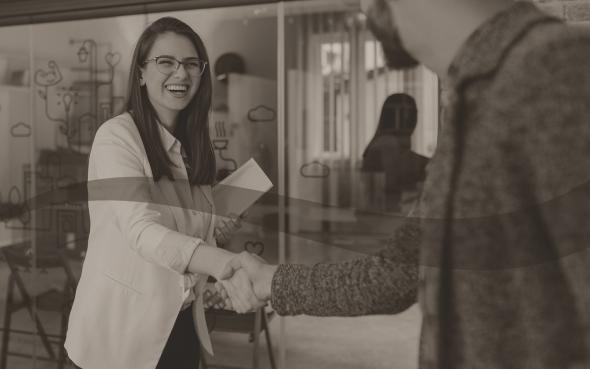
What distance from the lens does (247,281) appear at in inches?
49.6

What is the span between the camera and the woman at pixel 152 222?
51.3 inches

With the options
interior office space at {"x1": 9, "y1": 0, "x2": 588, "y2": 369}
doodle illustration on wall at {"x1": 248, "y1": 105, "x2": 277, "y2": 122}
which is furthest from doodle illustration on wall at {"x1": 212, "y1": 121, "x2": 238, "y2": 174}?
doodle illustration on wall at {"x1": 248, "y1": 105, "x2": 277, "y2": 122}

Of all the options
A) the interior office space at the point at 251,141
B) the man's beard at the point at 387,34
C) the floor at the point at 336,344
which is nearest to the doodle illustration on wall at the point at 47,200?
the interior office space at the point at 251,141

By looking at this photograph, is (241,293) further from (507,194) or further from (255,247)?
(255,247)

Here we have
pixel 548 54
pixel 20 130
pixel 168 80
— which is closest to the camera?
pixel 548 54

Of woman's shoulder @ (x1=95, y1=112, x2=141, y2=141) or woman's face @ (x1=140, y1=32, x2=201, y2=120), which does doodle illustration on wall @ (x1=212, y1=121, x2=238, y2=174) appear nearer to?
woman's face @ (x1=140, y1=32, x2=201, y2=120)

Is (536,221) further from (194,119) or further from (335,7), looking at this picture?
(335,7)

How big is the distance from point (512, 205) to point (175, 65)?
1089mm

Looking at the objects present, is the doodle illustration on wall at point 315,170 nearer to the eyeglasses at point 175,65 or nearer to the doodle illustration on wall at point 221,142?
the doodle illustration on wall at point 221,142

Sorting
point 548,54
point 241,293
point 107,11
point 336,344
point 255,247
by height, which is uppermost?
point 107,11

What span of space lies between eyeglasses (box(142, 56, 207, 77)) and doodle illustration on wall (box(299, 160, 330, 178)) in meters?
1.28

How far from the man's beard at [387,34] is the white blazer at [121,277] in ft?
2.42

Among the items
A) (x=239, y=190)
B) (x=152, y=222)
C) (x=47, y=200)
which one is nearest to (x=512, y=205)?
(x=152, y=222)

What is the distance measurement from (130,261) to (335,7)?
1.77 meters
